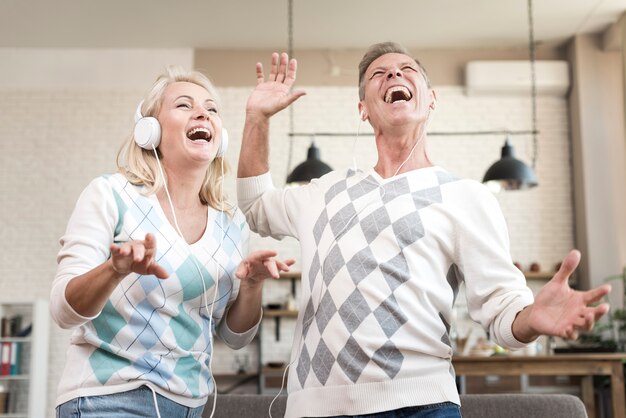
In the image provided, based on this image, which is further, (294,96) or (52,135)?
(52,135)

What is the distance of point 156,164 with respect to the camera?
6.30ft

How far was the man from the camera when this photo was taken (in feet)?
5.32

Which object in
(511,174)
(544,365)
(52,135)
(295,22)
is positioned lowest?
(544,365)

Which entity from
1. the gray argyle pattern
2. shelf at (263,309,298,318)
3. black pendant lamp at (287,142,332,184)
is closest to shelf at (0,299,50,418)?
shelf at (263,309,298,318)

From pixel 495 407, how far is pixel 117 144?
6233 millimetres

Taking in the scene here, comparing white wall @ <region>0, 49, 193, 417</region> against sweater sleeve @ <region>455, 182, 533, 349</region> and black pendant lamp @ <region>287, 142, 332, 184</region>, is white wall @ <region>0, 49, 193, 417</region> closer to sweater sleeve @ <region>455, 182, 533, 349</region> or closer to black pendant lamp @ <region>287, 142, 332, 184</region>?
black pendant lamp @ <region>287, 142, 332, 184</region>

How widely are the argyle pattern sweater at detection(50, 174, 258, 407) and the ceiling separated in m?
5.36

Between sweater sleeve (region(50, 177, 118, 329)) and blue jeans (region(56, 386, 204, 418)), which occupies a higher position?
sweater sleeve (region(50, 177, 118, 329))

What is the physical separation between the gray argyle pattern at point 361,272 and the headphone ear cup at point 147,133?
0.47 metres

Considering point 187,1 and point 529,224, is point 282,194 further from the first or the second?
point 529,224

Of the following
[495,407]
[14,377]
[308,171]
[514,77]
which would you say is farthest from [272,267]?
[514,77]

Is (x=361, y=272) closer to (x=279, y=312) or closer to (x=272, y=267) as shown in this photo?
(x=272, y=267)

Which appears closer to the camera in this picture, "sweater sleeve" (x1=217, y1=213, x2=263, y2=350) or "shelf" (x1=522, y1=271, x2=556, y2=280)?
"sweater sleeve" (x1=217, y1=213, x2=263, y2=350)

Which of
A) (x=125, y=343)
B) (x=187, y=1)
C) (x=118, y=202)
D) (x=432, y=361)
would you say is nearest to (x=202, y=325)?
(x=125, y=343)
